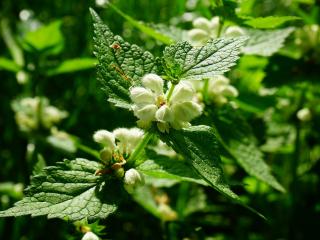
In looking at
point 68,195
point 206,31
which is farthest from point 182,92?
point 206,31

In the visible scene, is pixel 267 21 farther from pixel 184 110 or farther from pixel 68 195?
pixel 68 195

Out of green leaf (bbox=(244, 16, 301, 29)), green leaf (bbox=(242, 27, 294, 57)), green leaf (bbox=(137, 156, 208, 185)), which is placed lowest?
green leaf (bbox=(137, 156, 208, 185))

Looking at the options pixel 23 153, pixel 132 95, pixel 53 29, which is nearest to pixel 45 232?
pixel 23 153

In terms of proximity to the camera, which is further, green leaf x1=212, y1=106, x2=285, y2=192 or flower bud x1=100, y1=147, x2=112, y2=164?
green leaf x1=212, y1=106, x2=285, y2=192

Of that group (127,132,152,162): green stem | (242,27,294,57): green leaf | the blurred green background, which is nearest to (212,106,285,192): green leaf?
the blurred green background

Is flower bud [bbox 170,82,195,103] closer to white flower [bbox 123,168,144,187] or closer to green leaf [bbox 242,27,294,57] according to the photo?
white flower [bbox 123,168,144,187]

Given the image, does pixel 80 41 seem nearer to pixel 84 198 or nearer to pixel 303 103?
pixel 303 103
